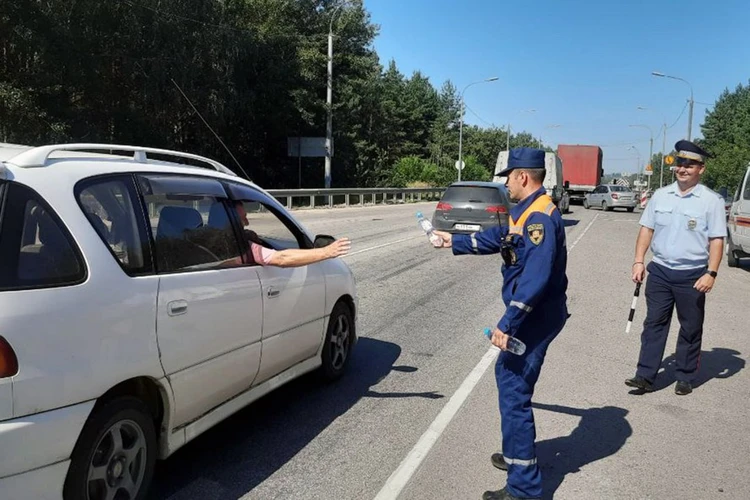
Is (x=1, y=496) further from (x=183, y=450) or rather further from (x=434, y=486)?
(x=434, y=486)

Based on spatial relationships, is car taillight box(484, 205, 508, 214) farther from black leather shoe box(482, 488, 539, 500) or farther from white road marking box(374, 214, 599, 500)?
black leather shoe box(482, 488, 539, 500)

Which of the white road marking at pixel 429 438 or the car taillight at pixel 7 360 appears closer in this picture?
the car taillight at pixel 7 360

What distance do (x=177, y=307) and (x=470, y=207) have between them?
11.7m

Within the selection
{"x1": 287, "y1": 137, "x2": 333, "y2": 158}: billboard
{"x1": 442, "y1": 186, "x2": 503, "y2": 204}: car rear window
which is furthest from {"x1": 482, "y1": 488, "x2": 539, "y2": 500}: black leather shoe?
{"x1": 287, "y1": 137, "x2": 333, "y2": 158}: billboard

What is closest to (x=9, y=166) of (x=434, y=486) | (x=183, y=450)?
(x=183, y=450)

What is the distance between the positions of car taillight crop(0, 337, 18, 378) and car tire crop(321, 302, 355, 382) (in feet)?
9.11

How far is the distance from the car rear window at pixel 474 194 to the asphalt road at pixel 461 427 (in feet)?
22.1

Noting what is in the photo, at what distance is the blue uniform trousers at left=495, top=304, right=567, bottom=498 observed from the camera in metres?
3.28

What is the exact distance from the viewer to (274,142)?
41.6 m

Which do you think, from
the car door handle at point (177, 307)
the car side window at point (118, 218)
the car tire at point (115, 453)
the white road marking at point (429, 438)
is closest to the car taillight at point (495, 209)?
the white road marking at point (429, 438)

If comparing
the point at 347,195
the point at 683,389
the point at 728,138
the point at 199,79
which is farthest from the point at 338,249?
the point at 728,138

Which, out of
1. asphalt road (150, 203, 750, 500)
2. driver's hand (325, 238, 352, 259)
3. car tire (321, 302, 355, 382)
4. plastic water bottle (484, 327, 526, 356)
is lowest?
asphalt road (150, 203, 750, 500)

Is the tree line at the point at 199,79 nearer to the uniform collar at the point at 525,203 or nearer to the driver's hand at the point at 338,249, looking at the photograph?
the driver's hand at the point at 338,249

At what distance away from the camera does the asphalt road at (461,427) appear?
3.58 meters
